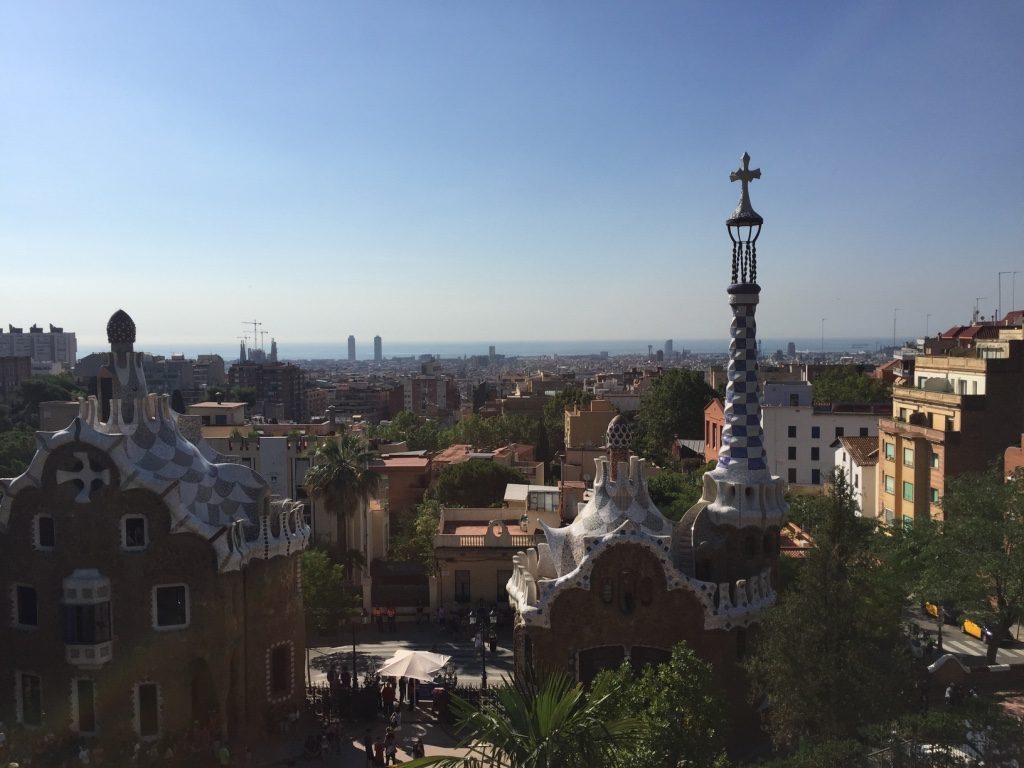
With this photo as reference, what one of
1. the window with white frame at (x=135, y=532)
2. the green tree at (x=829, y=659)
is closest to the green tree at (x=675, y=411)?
the window with white frame at (x=135, y=532)

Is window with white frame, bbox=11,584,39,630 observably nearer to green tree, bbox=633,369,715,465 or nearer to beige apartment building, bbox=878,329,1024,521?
beige apartment building, bbox=878,329,1024,521

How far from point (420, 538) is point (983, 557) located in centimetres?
2552

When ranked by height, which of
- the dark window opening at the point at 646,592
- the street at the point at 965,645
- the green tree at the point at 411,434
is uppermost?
the dark window opening at the point at 646,592

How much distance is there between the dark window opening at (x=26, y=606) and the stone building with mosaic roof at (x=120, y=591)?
0.04m

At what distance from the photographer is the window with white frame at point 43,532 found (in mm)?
23609

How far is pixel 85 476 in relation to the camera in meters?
23.2

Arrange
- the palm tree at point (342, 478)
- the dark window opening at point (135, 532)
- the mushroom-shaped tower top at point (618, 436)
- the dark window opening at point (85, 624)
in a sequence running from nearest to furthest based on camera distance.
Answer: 1. the dark window opening at point (85, 624)
2. the dark window opening at point (135, 532)
3. the mushroom-shaped tower top at point (618, 436)
4. the palm tree at point (342, 478)

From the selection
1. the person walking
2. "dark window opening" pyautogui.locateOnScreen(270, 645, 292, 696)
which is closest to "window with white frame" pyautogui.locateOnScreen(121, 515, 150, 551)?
"dark window opening" pyautogui.locateOnScreen(270, 645, 292, 696)

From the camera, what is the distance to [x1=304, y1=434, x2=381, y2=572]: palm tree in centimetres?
3831

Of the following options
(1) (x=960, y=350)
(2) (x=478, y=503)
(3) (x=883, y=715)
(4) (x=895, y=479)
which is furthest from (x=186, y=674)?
(1) (x=960, y=350)

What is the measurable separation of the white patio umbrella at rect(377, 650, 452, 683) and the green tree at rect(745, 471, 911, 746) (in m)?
10.1

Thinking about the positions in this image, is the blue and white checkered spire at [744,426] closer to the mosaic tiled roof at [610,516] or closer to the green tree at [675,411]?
the mosaic tiled roof at [610,516]

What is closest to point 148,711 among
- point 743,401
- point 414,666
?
point 414,666

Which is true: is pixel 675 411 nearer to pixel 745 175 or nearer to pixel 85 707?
pixel 745 175
